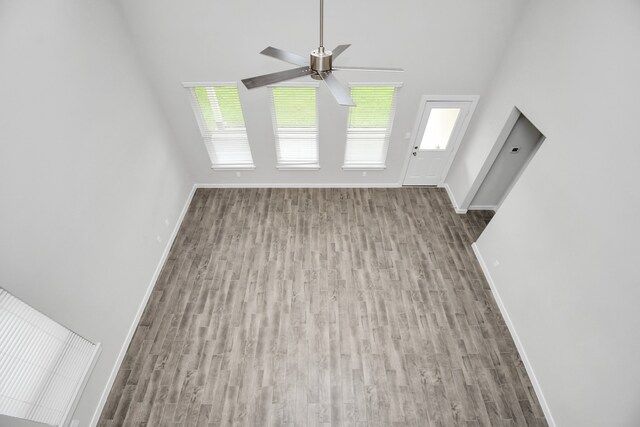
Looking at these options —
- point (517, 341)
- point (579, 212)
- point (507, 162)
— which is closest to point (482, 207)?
point (507, 162)

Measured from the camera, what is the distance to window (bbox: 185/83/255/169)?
5207 mm

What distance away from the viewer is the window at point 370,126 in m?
5.22

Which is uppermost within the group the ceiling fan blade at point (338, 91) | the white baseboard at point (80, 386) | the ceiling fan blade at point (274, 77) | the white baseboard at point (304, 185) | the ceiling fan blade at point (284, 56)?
the white baseboard at point (304, 185)

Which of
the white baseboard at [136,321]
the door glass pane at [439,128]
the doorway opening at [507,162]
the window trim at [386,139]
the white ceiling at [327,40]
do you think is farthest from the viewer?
the door glass pane at [439,128]

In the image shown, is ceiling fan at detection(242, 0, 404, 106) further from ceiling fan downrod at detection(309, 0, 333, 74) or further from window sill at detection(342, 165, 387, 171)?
window sill at detection(342, 165, 387, 171)

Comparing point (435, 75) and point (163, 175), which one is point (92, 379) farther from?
point (435, 75)

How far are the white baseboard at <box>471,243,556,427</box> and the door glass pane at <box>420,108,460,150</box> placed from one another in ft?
6.29

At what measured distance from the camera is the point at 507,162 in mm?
5352

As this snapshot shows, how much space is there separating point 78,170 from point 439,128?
532 cm

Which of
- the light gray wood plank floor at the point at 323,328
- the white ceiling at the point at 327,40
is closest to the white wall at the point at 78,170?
the white ceiling at the point at 327,40

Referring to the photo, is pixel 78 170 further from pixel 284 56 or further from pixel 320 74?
pixel 320 74

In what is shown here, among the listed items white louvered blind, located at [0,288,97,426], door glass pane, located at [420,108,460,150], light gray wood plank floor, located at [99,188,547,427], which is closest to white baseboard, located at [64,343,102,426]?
white louvered blind, located at [0,288,97,426]

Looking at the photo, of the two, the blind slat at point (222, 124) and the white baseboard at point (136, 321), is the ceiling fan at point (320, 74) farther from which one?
the white baseboard at point (136, 321)

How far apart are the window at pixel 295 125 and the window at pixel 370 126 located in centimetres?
64
